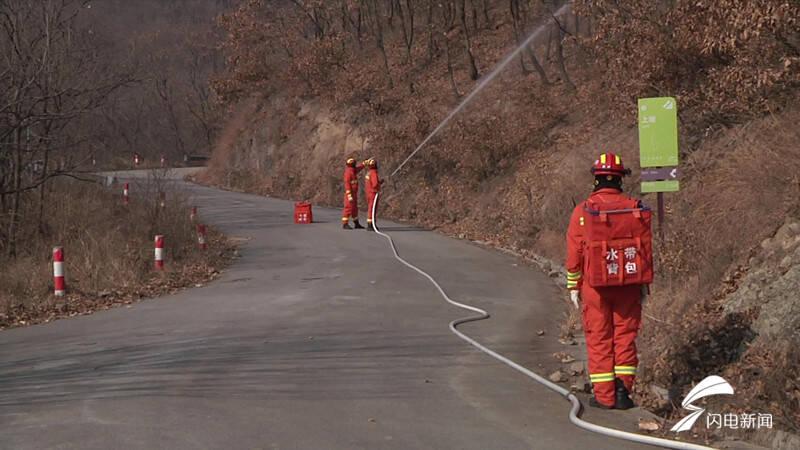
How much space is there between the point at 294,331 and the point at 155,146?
69.2 m

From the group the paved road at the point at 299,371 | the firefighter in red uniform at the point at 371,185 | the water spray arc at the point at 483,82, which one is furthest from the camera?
Answer: the water spray arc at the point at 483,82

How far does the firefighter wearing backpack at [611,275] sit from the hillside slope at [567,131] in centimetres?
54

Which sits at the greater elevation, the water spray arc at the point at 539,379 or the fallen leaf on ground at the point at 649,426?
the water spray arc at the point at 539,379

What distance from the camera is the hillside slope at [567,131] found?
775 centimetres

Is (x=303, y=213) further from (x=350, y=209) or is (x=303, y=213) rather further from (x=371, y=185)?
(x=371, y=185)

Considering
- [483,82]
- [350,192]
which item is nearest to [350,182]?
[350,192]

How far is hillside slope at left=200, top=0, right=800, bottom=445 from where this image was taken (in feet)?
25.4

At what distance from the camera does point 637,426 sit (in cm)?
651

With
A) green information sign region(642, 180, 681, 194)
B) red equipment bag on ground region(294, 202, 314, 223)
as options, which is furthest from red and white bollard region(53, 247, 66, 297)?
red equipment bag on ground region(294, 202, 314, 223)

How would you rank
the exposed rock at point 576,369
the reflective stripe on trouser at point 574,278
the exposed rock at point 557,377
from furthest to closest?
the exposed rock at point 576,369 → the exposed rock at point 557,377 → the reflective stripe on trouser at point 574,278

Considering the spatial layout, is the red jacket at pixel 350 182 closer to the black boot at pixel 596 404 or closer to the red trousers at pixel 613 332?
the black boot at pixel 596 404

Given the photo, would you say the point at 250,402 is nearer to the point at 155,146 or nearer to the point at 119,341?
the point at 119,341

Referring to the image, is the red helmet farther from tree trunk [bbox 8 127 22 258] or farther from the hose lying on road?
tree trunk [bbox 8 127 22 258]

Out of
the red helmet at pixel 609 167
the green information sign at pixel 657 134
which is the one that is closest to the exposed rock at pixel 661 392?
the red helmet at pixel 609 167
